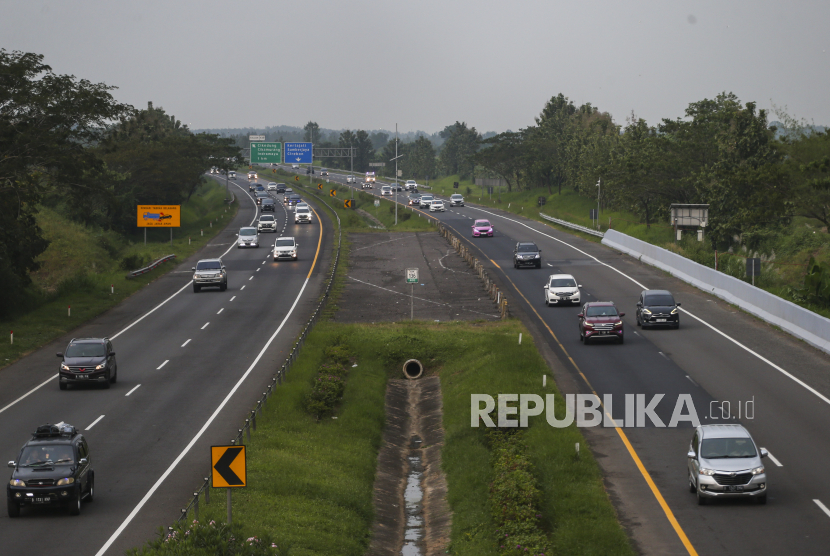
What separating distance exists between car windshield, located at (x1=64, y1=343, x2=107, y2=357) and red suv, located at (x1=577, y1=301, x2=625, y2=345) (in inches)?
758

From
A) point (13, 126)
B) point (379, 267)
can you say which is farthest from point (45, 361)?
point (379, 267)

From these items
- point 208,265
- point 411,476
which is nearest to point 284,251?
point 208,265

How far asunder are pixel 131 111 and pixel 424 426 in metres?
31.5

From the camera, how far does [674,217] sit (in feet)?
223

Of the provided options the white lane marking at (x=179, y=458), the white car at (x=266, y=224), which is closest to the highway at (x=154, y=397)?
the white lane marking at (x=179, y=458)

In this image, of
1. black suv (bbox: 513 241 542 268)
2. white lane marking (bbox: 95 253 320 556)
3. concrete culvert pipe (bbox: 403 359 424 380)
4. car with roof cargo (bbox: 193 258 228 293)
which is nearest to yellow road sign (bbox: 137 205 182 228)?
car with roof cargo (bbox: 193 258 228 293)

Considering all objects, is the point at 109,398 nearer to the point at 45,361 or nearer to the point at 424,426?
the point at 45,361

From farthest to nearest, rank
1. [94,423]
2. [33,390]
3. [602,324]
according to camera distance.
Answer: [602,324] < [33,390] < [94,423]

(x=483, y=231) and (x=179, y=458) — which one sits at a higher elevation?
(x=483, y=231)

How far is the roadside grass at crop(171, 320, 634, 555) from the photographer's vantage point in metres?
19.0

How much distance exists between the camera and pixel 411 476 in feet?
88.5

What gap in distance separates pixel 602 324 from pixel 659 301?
4818mm

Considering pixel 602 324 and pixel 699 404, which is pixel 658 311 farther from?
pixel 699 404

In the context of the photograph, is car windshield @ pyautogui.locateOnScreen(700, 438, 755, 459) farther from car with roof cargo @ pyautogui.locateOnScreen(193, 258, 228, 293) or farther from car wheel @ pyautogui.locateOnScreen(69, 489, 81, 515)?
car with roof cargo @ pyautogui.locateOnScreen(193, 258, 228, 293)
